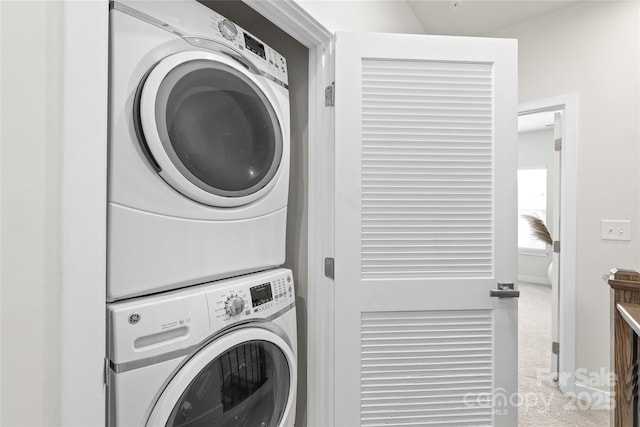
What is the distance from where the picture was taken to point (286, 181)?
127 centimetres

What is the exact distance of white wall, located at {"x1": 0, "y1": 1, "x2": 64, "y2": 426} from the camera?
545mm

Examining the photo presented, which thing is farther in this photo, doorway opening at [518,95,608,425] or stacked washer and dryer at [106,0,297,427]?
doorway opening at [518,95,608,425]

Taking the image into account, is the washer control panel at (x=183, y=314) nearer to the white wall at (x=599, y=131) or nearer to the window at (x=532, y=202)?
the white wall at (x=599, y=131)

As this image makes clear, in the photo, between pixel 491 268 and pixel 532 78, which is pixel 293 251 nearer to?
pixel 491 268

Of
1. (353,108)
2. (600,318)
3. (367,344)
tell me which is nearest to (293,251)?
(367,344)

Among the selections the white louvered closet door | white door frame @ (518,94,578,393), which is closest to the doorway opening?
white door frame @ (518,94,578,393)

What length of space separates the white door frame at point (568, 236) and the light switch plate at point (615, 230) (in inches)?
5.9

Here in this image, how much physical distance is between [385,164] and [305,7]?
0.71 meters

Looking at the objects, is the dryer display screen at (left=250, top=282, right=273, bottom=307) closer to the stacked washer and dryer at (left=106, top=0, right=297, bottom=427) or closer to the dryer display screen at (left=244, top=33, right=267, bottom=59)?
the stacked washer and dryer at (left=106, top=0, right=297, bottom=427)

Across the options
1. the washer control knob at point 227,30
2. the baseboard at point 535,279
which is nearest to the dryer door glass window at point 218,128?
the washer control knob at point 227,30

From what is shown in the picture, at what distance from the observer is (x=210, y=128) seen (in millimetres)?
971

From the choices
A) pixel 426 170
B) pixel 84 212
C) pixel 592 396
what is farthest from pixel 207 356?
pixel 592 396

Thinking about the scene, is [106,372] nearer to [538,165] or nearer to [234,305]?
[234,305]

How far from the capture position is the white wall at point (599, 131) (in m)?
1.96
